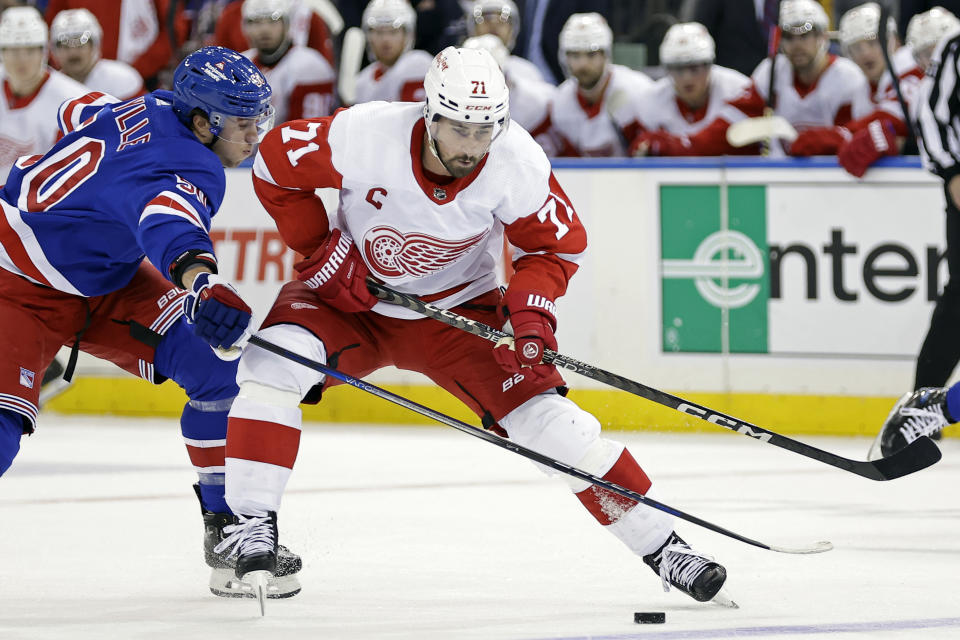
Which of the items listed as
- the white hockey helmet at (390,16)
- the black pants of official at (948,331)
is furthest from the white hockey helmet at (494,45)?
the black pants of official at (948,331)

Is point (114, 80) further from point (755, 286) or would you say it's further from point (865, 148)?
point (865, 148)

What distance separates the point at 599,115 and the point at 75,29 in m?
2.65

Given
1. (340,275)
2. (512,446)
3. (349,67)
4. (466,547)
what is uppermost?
(349,67)

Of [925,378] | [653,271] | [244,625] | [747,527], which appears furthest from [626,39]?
[244,625]

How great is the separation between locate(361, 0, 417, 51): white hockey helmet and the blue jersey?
3.96 m

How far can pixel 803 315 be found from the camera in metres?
6.30

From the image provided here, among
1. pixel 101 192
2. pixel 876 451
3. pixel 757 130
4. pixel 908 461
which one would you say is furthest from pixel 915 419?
pixel 757 130

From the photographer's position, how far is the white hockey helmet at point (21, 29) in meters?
7.52

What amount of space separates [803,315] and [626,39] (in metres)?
2.66

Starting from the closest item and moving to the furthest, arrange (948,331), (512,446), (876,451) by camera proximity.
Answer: (512,446) < (876,451) < (948,331)

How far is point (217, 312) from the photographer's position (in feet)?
10.7

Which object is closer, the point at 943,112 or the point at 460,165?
the point at 460,165

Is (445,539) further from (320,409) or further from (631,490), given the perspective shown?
(320,409)

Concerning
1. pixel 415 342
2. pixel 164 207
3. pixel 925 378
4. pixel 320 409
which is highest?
pixel 164 207
